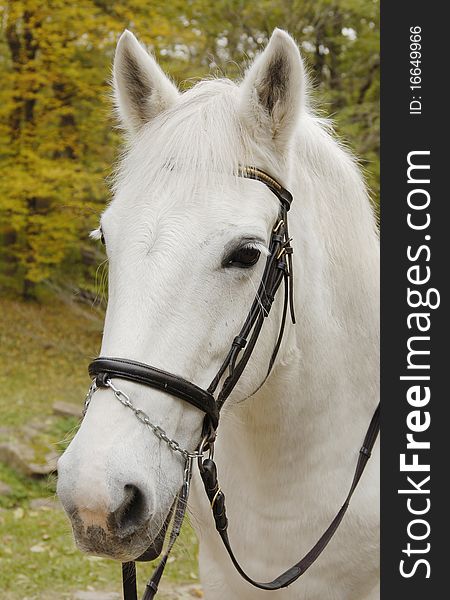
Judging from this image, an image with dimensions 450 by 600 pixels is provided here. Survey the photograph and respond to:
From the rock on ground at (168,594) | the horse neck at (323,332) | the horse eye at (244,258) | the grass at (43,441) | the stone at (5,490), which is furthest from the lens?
the stone at (5,490)

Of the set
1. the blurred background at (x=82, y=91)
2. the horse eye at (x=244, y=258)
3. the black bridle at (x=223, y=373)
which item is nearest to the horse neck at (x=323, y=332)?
the black bridle at (x=223, y=373)

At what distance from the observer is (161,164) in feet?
6.41

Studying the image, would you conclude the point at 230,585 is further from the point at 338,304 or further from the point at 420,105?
the point at 420,105

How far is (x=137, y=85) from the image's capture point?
2227 millimetres

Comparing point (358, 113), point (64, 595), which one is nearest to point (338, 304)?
point (64, 595)

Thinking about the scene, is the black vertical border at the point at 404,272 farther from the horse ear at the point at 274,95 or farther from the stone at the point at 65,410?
the stone at the point at 65,410

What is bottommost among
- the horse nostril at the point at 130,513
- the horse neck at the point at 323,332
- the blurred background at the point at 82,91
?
the horse nostril at the point at 130,513

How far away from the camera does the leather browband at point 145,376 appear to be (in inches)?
66.7

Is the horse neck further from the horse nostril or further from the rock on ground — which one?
the rock on ground

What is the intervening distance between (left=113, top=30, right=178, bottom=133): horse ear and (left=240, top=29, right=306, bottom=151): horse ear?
0.27 metres

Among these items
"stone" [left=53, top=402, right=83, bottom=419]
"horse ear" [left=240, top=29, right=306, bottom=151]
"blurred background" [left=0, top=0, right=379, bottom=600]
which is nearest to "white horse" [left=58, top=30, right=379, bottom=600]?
"horse ear" [left=240, top=29, right=306, bottom=151]

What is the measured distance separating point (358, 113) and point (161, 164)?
25.1 feet

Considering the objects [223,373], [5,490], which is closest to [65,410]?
[5,490]

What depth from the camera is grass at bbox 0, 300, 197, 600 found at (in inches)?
211
